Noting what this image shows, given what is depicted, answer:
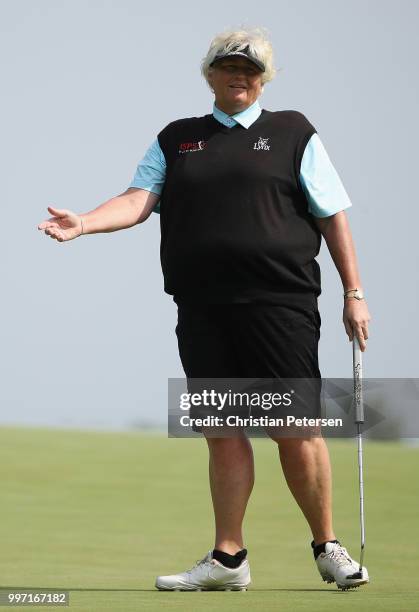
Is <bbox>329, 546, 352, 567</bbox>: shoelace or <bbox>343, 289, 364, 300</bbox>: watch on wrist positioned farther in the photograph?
<bbox>343, 289, 364, 300</bbox>: watch on wrist

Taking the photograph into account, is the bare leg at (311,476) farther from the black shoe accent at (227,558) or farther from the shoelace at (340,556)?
the black shoe accent at (227,558)

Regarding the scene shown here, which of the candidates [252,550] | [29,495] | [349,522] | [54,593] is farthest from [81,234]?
[29,495]

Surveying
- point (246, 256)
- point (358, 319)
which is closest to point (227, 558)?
point (358, 319)

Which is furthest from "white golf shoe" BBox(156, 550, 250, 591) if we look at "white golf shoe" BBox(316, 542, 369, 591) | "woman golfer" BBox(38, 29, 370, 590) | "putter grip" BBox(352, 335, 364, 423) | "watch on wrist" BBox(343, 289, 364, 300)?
"watch on wrist" BBox(343, 289, 364, 300)

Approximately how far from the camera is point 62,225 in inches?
174

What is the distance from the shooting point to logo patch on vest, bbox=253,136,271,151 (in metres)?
4.41

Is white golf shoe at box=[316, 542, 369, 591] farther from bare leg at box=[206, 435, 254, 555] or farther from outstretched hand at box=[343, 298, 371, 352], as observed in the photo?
outstretched hand at box=[343, 298, 371, 352]

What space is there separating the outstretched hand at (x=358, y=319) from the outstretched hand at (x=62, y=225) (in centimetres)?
100

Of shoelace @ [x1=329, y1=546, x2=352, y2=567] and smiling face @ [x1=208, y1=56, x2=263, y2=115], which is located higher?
smiling face @ [x1=208, y1=56, x2=263, y2=115]

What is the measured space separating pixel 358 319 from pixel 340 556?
0.84 meters

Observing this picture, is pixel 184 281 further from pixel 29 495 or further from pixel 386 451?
pixel 386 451

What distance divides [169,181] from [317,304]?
0.70 m

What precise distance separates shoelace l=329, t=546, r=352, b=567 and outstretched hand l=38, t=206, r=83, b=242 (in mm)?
1439

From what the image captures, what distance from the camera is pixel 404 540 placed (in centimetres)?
796
